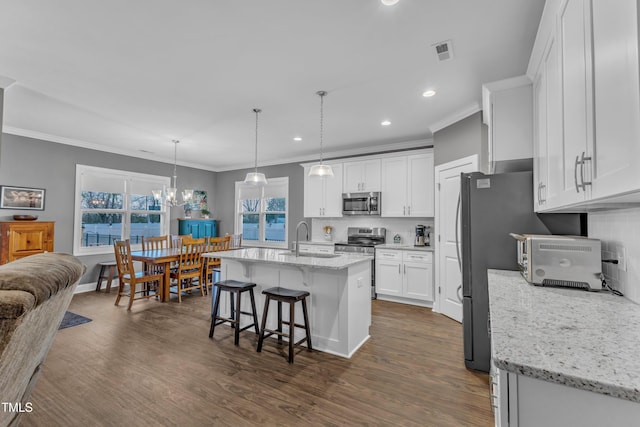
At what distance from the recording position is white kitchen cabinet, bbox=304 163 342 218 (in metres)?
5.56

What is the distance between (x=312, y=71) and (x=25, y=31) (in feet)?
7.26

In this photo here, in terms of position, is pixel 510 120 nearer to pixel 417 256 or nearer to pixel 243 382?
pixel 417 256

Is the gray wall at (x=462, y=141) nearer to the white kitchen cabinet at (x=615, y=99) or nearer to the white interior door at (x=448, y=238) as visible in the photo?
the white interior door at (x=448, y=238)

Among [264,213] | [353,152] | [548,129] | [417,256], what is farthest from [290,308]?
[264,213]

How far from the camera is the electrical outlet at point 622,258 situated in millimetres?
1514

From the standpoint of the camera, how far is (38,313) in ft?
2.83

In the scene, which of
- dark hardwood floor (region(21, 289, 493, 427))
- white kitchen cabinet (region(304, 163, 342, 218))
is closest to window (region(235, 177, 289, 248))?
white kitchen cabinet (region(304, 163, 342, 218))

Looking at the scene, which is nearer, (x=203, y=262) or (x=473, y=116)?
(x=473, y=116)

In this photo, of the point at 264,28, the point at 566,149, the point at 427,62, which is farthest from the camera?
the point at 427,62

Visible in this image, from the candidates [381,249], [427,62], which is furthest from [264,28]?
[381,249]

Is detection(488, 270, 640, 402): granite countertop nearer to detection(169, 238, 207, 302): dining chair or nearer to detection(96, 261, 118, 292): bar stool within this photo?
detection(169, 238, 207, 302): dining chair

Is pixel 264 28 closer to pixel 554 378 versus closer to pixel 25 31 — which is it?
pixel 25 31

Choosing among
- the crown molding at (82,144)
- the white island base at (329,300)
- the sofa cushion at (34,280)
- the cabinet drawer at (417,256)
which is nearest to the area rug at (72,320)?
the white island base at (329,300)

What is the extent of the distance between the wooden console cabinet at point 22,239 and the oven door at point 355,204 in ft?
15.2
